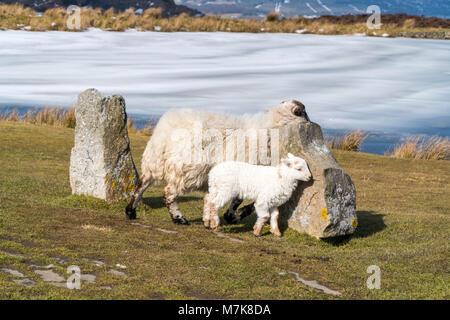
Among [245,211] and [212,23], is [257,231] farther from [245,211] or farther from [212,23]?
[212,23]

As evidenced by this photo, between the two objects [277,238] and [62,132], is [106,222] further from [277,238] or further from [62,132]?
[62,132]

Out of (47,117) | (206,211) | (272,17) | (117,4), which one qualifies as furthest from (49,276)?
(117,4)

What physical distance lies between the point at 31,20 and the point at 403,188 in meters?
42.2

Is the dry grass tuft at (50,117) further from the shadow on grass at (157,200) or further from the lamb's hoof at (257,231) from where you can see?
the lamb's hoof at (257,231)

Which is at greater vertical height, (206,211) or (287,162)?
(287,162)

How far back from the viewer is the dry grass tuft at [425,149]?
84.2 ft

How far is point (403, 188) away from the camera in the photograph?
1780cm

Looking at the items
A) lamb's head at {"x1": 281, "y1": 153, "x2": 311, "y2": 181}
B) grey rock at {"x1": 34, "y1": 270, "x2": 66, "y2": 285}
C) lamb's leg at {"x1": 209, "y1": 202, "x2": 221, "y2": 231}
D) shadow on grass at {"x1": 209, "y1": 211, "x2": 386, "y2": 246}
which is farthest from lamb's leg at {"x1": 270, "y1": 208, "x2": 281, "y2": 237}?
grey rock at {"x1": 34, "y1": 270, "x2": 66, "y2": 285}

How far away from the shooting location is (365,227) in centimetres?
1212

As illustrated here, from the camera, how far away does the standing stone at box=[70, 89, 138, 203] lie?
13320mm

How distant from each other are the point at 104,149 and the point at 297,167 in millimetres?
4117

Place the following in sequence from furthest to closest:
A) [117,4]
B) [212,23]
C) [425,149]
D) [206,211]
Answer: [117,4], [212,23], [425,149], [206,211]
